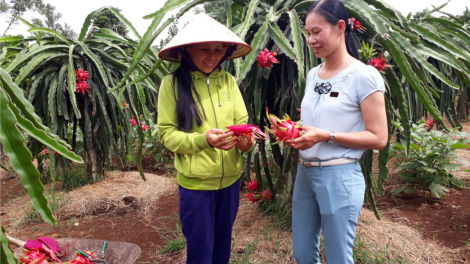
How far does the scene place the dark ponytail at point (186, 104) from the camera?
1.21 metres

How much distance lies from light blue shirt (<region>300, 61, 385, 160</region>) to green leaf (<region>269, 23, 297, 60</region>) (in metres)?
0.41

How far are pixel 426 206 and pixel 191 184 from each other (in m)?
2.45

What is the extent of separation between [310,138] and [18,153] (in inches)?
32.7

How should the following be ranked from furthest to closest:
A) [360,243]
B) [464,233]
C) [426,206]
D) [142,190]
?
[142,190] → [426,206] → [464,233] → [360,243]

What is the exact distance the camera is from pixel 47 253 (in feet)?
4.42

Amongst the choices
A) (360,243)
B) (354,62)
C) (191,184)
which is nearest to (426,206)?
(360,243)

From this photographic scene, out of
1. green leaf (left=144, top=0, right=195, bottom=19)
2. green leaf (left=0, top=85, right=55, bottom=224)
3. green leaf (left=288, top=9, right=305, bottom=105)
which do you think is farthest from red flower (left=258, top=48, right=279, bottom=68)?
green leaf (left=0, top=85, right=55, bottom=224)

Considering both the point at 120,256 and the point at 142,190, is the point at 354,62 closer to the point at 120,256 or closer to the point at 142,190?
the point at 120,256

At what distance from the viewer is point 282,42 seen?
1.59m

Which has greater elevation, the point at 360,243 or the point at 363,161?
the point at 363,161

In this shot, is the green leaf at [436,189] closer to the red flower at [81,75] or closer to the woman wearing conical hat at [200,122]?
the woman wearing conical hat at [200,122]

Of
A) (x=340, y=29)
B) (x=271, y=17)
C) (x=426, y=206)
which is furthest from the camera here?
(x=426, y=206)

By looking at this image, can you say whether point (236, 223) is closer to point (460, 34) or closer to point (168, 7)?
point (168, 7)

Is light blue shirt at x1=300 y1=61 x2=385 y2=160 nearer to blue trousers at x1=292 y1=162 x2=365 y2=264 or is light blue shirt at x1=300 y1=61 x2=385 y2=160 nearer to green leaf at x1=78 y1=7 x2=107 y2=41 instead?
blue trousers at x1=292 y1=162 x2=365 y2=264
